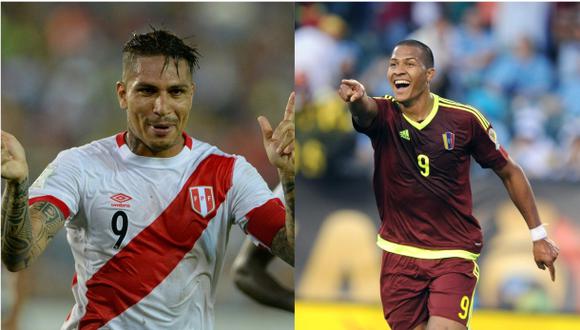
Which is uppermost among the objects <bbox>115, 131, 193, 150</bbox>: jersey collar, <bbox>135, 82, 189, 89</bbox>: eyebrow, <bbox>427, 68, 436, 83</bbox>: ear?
<bbox>427, 68, 436, 83</bbox>: ear

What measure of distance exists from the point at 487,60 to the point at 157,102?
2826 millimetres

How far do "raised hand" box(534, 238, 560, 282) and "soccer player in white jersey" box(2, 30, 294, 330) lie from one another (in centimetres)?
211

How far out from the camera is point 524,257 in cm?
520

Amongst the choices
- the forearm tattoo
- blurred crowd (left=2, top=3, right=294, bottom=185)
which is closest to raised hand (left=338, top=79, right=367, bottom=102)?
the forearm tattoo

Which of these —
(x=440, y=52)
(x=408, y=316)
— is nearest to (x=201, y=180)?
(x=408, y=316)

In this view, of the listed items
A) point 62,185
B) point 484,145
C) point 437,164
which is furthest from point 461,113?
point 62,185

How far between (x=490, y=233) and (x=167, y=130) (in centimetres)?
288

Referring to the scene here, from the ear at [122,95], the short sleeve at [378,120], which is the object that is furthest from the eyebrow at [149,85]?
the short sleeve at [378,120]

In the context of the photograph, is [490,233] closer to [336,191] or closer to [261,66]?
[336,191]

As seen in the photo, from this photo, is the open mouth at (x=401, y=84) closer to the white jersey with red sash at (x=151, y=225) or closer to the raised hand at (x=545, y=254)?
the raised hand at (x=545, y=254)

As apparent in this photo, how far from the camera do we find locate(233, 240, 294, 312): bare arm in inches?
149

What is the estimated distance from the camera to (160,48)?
Result: 9.74 feet

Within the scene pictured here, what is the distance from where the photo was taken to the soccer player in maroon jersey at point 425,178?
166 inches

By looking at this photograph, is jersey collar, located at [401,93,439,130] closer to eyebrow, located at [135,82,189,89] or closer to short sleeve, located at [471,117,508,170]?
short sleeve, located at [471,117,508,170]
